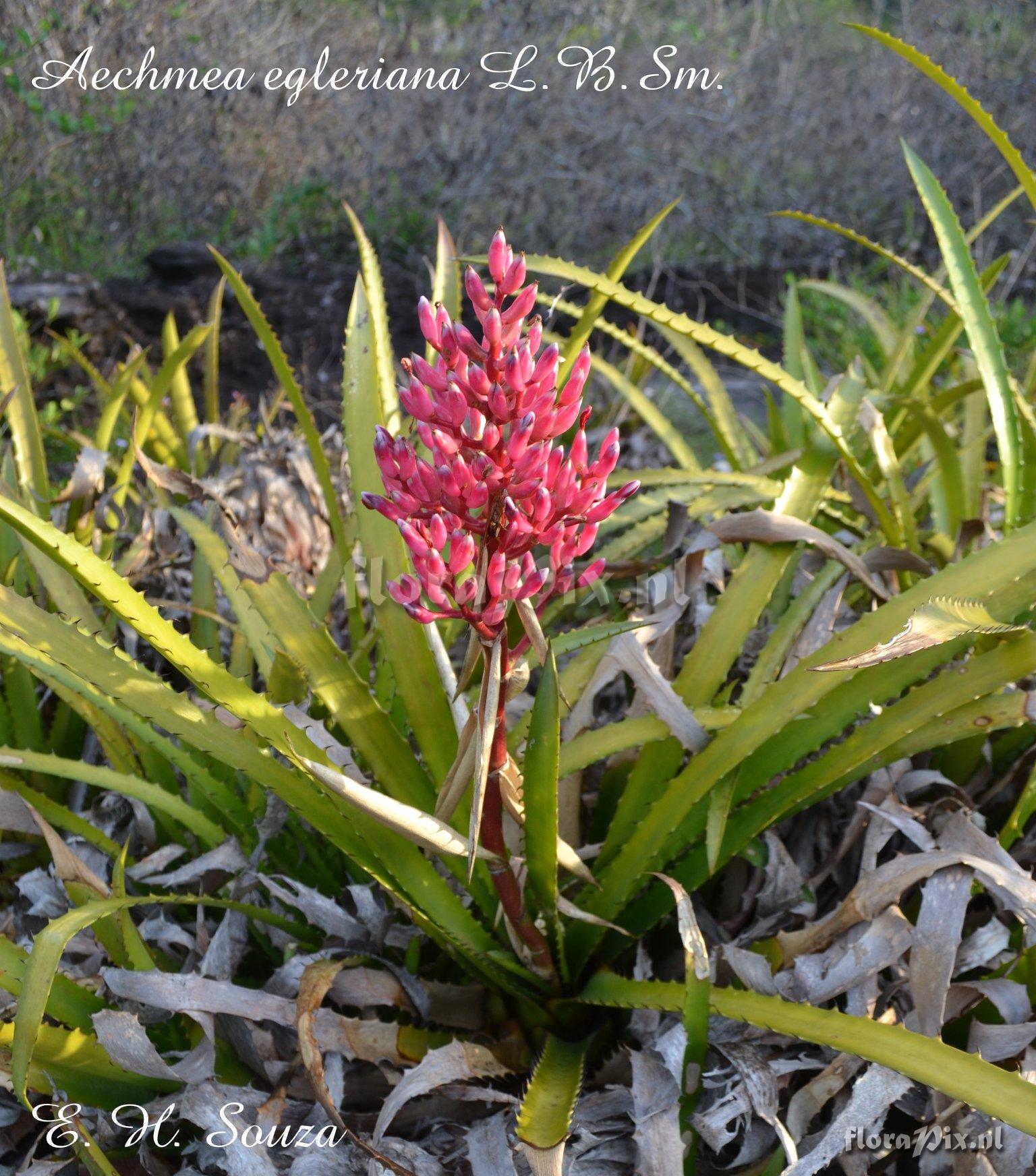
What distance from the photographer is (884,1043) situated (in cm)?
98

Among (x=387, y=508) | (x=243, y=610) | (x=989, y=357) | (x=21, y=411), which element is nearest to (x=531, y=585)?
(x=387, y=508)

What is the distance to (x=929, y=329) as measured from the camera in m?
3.76

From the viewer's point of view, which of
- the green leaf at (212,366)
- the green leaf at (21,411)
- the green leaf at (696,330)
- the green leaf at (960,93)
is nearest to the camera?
the green leaf at (960,93)

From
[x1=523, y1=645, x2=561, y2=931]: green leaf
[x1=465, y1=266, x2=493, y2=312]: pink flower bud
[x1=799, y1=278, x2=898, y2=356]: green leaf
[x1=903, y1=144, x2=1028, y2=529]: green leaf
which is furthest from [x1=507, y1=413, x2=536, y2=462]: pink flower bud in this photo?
[x1=799, y1=278, x2=898, y2=356]: green leaf

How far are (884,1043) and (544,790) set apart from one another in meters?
0.41

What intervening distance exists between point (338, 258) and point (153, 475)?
4.96 m

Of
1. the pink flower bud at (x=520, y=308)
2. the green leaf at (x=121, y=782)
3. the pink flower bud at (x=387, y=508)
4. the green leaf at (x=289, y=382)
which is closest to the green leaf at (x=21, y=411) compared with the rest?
the green leaf at (x=289, y=382)

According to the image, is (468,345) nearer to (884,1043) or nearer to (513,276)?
(513,276)

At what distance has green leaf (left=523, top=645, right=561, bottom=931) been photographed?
39.9 inches

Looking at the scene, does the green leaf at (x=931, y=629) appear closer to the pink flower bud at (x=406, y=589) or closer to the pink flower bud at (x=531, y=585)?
the pink flower bud at (x=531, y=585)

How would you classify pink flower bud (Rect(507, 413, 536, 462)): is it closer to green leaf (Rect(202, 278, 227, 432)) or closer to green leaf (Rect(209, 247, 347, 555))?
green leaf (Rect(209, 247, 347, 555))

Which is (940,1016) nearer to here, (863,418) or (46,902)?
(863,418)

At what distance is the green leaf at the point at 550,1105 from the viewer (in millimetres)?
1019

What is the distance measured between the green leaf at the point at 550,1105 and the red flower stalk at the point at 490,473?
319 mm
